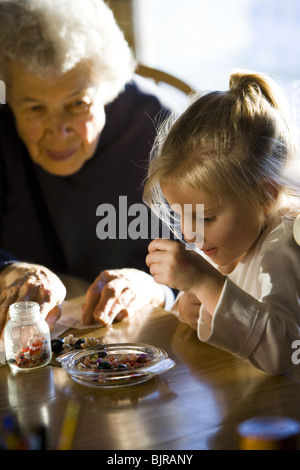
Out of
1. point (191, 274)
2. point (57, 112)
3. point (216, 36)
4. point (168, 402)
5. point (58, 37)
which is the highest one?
point (216, 36)

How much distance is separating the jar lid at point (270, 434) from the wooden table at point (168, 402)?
0.03m

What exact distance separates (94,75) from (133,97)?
0.93ft

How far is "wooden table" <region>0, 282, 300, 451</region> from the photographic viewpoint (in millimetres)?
795

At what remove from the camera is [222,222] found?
3.87 feet

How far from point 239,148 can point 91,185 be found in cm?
95

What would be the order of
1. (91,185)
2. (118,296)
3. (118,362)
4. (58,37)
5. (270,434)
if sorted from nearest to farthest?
(270,434), (118,362), (118,296), (58,37), (91,185)

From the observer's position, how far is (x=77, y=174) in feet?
6.70

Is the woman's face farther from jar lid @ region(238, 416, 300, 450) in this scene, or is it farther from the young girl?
jar lid @ region(238, 416, 300, 450)

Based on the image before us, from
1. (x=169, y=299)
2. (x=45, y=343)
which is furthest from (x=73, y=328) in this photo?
(x=169, y=299)

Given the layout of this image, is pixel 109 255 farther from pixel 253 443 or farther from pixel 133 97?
pixel 253 443

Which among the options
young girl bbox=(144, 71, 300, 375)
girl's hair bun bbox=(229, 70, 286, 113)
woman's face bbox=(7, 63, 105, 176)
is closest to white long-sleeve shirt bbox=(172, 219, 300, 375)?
young girl bbox=(144, 71, 300, 375)

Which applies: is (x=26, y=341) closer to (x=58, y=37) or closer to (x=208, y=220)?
(x=208, y=220)

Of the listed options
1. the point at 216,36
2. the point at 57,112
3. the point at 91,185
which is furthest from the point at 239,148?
the point at 216,36

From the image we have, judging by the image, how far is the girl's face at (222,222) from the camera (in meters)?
1.17
